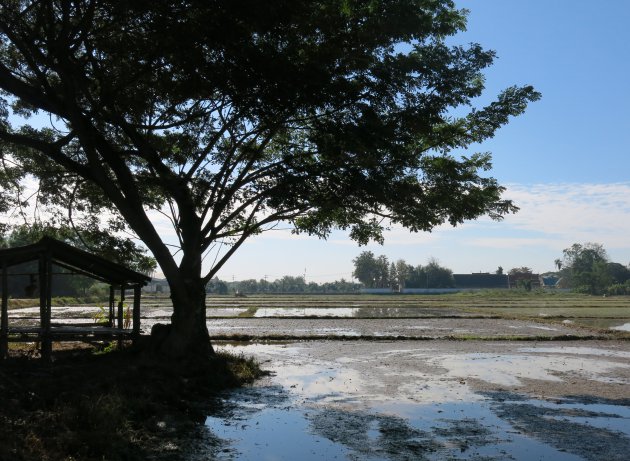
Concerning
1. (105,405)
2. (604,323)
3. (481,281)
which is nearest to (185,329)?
(105,405)

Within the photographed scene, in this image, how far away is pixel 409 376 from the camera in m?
15.4

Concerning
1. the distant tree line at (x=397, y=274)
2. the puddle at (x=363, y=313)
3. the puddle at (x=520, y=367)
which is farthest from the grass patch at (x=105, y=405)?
the distant tree line at (x=397, y=274)

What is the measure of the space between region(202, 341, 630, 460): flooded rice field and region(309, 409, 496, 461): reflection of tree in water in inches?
0.6

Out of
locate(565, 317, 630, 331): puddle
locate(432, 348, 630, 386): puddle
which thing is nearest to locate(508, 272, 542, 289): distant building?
locate(565, 317, 630, 331): puddle

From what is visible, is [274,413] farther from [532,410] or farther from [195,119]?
[195,119]

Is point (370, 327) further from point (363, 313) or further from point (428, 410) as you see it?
point (428, 410)

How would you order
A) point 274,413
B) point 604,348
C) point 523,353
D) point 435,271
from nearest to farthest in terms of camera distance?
point 274,413 < point 523,353 < point 604,348 < point 435,271

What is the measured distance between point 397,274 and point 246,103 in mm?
139016

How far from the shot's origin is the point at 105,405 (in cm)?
Answer: 852

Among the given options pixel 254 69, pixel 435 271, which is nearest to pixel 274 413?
pixel 254 69

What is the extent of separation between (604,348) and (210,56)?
18173 mm

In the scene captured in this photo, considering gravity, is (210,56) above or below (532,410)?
above

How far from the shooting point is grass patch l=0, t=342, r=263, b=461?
7180mm

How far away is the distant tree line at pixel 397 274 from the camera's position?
428ft
